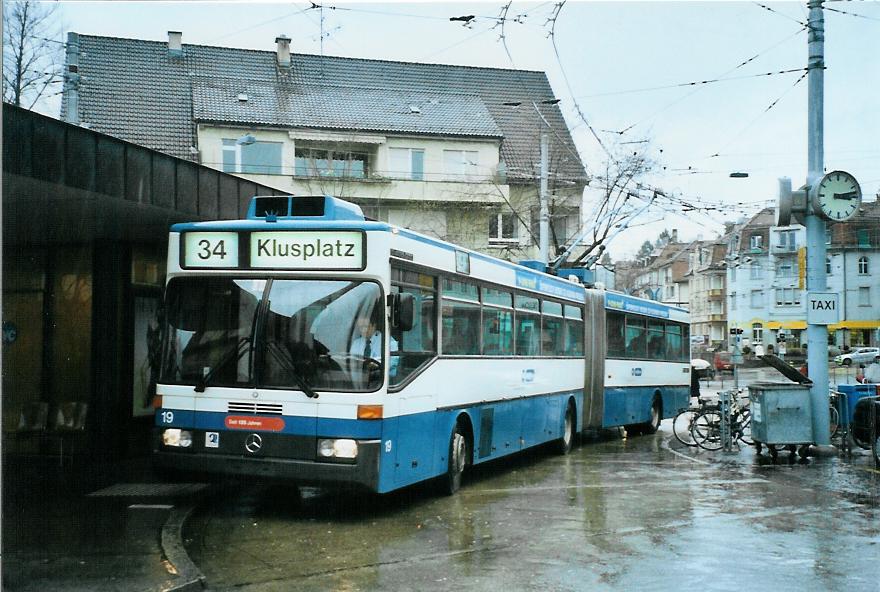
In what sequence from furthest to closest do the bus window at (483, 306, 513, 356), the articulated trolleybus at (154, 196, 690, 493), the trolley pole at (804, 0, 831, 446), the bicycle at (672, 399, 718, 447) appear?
the bicycle at (672, 399, 718, 447) < the trolley pole at (804, 0, 831, 446) < the bus window at (483, 306, 513, 356) < the articulated trolleybus at (154, 196, 690, 493)

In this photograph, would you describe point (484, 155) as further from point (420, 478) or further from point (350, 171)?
point (420, 478)

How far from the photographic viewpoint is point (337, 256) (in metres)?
9.63

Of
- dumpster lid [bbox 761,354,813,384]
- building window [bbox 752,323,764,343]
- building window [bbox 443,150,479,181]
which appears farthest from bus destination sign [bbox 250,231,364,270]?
building window [bbox 752,323,764,343]

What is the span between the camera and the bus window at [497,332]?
507 inches

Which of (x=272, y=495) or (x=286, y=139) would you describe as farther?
(x=286, y=139)

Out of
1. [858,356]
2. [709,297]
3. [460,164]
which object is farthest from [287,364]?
[709,297]

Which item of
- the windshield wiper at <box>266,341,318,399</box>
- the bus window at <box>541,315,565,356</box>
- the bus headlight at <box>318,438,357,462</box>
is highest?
the bus window at <box>541,315,565,356</box>

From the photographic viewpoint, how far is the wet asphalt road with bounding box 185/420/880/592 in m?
7.47

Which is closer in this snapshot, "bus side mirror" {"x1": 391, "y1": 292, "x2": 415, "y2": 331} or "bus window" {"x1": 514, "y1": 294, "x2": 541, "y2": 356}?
"bus side mirror" {"x1": 391, "y1": 292, "x2": 415, "y2": 331}

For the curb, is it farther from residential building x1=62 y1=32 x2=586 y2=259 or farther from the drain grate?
residential building x1=62 y1=32 x2=586 y2=259

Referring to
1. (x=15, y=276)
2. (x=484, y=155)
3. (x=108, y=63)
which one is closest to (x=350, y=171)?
(x=484, y=155)

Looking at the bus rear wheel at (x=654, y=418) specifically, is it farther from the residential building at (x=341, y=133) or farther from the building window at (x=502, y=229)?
the building window at (x=502, y=229)

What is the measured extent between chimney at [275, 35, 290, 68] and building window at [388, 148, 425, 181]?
20.5 feet

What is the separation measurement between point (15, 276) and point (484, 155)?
2967 centimetres
